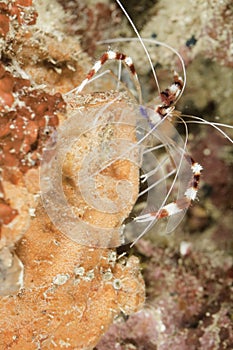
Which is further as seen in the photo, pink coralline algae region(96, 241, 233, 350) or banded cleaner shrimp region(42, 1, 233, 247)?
pink coralline algae region(96, 241, 233, 350)

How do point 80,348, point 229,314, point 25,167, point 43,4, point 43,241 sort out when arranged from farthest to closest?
point 229,314
point 43,4
point 80,348
point 43,241
point 25,167

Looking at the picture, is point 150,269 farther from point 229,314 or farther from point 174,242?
point 229,314

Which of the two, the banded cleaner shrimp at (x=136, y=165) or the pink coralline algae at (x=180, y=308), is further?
the pink coralline algae at (x=180, y=308)

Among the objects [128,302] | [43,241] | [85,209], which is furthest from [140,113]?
[128,302]

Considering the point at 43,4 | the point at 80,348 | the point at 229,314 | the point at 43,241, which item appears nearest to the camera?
the point at 43,241

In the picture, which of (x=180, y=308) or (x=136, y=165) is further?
(x=180, y=308)

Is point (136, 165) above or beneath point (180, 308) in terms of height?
above

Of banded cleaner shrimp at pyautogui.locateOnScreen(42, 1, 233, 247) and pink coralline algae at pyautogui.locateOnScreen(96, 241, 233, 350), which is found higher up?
banded cleaner shrimp at pyautogui.locateOnScreen(42, 1, 233, 247)

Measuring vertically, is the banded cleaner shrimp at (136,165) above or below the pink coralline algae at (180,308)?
above
